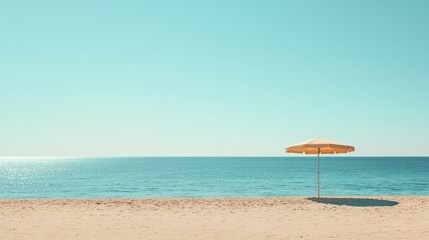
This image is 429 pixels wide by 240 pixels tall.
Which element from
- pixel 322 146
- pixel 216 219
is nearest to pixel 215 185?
pixel 322 146

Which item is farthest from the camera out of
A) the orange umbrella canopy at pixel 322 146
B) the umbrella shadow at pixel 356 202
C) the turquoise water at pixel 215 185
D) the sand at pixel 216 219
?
the turquoise water at pixel 215 185

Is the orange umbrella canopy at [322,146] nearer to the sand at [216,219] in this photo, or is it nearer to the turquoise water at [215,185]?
the sand at [216,219]

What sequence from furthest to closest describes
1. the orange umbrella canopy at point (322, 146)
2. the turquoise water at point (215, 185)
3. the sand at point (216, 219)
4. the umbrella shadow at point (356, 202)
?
1. the turquoise water at point (215, 185)
2. the orange umbrella canopy at point (322, 146)
3. the umbrella shadow at point (356, 202)
4. the sand at point (216, 219)

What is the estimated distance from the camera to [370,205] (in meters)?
13.7

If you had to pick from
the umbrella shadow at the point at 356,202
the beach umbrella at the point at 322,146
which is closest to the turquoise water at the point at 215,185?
the umbrella shadow at the point at 356,202

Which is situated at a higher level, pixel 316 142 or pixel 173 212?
pixel 316 142

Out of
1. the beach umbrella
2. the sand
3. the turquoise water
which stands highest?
the beach umbrella

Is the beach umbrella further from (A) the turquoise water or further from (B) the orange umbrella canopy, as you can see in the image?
(A) the turquoise water

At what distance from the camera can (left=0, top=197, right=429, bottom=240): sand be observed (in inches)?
346

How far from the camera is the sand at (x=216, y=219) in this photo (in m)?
8.79

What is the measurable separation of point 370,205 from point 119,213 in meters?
8.95

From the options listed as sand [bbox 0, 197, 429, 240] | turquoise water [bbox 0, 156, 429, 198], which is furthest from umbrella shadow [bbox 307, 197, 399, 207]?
turquoise water [bbox 0, 156, 429, 198]

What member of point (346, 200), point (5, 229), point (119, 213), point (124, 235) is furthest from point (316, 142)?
point (5, 229)

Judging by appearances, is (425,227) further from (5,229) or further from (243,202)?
(5,229)
